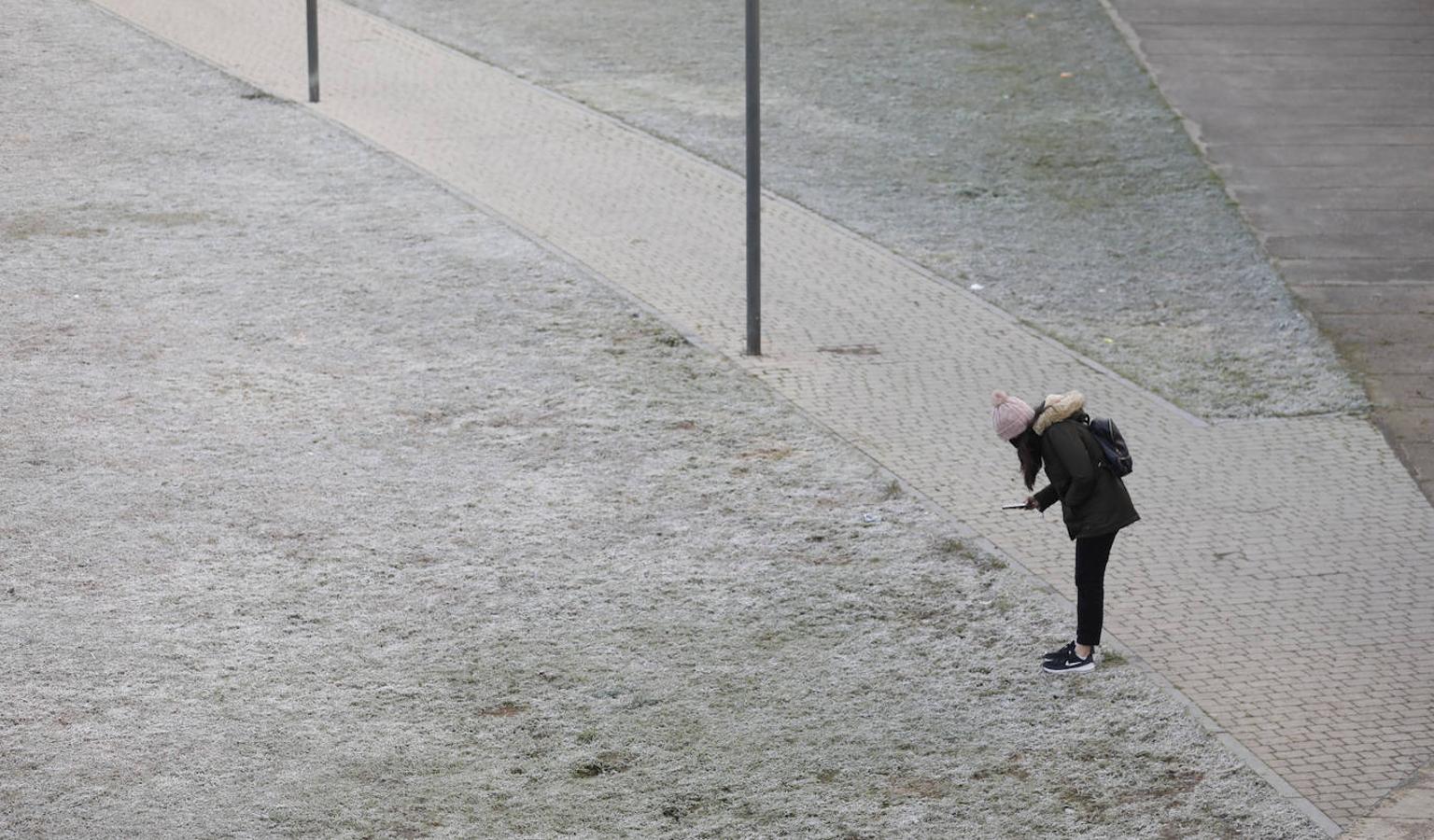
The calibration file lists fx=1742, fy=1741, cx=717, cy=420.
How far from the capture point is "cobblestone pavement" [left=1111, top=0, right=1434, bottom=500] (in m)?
13.2

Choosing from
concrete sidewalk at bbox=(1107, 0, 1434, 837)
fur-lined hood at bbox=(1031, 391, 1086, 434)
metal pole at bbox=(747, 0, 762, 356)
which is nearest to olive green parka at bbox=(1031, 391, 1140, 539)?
fur-lined hood at bbox=(1031, 391, 1086, 434)

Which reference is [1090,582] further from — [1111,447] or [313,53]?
[313,53]

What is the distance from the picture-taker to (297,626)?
8383 millimetres

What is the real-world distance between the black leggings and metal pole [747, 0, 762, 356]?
470cm

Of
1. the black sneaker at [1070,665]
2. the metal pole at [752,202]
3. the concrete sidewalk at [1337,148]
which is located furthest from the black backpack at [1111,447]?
the metal pole at [752,202]

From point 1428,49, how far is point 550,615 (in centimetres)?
1610

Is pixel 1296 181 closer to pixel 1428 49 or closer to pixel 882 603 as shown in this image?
pixel 1428 49

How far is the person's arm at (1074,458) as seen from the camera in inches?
302

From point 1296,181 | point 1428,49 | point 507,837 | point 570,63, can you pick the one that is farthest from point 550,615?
point 1428,49

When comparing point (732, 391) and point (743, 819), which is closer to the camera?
point (743, 819)

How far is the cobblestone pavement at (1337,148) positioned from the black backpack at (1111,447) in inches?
145

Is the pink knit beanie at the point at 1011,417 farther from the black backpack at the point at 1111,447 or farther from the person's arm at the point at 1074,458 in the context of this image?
the black backpack at the point at 1111,447

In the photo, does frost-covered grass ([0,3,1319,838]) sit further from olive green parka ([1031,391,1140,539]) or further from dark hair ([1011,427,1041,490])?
dark hair ([1011,427,1041,490])

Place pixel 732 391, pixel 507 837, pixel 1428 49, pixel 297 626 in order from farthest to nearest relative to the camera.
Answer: pixel 1428 49 < pixel 732 391 < pixel 297 626 < pixel 507 837
